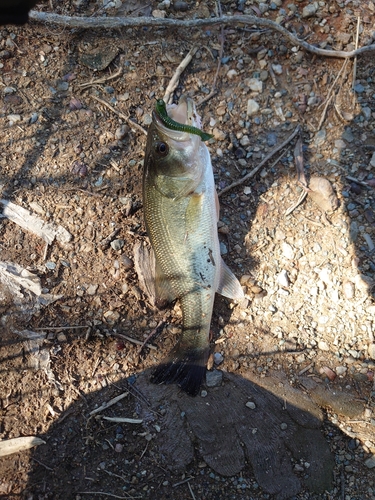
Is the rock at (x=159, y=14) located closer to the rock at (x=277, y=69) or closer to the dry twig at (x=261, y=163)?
the rock at (x=277, y=69)

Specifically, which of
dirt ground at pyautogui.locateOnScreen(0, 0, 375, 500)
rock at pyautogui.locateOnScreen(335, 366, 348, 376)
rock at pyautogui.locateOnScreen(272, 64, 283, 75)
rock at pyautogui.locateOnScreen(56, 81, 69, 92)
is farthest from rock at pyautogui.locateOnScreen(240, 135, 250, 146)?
rock at pyautogui.locateOnScreen(335, 366, 348, 376)

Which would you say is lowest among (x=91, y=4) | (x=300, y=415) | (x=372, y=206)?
(x=300, y=415)

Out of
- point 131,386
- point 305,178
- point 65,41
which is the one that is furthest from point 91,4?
point 131,386

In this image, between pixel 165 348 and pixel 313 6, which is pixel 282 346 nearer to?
pixel 165 348

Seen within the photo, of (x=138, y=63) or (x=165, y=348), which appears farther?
(x=138, y=63)

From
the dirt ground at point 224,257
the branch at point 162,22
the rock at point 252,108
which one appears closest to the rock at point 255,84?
the dirt ground at point 224,257
